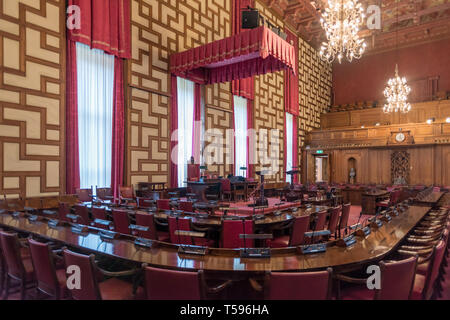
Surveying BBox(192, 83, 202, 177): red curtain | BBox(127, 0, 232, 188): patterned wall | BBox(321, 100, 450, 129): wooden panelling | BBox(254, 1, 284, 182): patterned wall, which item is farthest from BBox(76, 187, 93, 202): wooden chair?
BBox(321, 100, 450, 129): wooden panelling

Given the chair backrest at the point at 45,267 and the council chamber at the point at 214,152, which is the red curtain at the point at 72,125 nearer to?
the council chamber at the point at 214,152

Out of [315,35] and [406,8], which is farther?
[315,35]

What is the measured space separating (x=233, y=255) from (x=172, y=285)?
573mm

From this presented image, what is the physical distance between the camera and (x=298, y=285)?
164 cm

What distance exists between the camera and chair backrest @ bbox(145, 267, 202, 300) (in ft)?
5.49

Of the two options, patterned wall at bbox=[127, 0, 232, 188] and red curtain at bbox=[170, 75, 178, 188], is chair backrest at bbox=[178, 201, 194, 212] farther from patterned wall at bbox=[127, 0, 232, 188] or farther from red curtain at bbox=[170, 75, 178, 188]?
red curtain at bbox=[170, 75, 178, 188]

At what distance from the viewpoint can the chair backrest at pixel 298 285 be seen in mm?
1632

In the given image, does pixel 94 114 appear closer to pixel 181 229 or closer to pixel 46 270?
pixel 181 229

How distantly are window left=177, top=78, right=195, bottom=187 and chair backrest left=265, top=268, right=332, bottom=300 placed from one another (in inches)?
279

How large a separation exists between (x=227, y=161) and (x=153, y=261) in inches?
330

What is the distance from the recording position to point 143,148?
25.1ft

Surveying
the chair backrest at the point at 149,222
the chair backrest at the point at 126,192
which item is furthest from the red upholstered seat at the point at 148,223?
the chair backrest at the point at 126,192

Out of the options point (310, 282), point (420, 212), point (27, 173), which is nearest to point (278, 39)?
point (420, 212)
